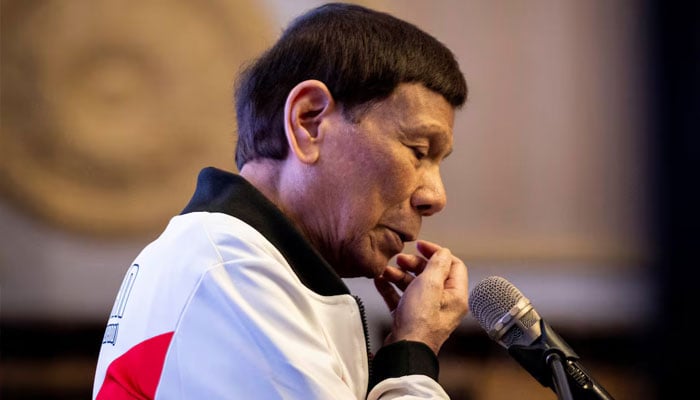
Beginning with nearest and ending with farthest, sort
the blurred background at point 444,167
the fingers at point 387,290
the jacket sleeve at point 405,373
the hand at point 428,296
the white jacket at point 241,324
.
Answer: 1. the white jacket at point 241,324
2. the jacket sleeve at point 405,373
3. the hand at point 428,296
4. the fingers at point 387,290
5. the blurred background at point 444,167

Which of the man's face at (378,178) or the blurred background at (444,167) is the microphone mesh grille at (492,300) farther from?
the blurred background at (444,167)

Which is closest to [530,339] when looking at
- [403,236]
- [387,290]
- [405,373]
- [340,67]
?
[405,373]

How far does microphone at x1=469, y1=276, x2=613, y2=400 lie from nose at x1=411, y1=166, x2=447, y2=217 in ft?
0.58

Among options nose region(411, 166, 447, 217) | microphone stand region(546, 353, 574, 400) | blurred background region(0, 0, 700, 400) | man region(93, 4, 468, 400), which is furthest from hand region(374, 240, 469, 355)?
blurred background region(0, 0, 700, 400)

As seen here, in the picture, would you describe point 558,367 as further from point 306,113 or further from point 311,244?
point 306,113

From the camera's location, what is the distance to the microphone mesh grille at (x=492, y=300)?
1.39m

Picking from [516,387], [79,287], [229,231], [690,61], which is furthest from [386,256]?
[79,287]

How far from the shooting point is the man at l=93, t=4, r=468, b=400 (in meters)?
1.21

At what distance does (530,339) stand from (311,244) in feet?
1.24

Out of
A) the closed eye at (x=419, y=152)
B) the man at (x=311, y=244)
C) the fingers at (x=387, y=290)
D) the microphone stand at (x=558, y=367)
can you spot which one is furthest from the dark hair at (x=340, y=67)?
the microphone stand at (x=558, y=367)

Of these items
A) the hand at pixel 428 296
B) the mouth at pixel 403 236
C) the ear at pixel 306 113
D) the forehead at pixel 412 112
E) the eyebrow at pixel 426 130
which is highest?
the ear at pixel 306 113

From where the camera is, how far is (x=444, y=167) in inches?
140

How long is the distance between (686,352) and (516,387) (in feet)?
3.12

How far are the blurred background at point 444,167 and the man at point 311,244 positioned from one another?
1.74 m
